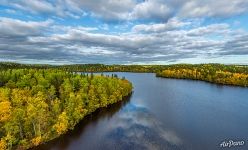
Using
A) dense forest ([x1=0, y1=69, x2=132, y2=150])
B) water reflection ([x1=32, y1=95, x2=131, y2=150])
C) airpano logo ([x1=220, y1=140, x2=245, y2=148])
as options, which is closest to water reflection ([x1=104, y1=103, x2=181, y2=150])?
water reflection ([x1=32, y1=95, x2=131, y2=150])

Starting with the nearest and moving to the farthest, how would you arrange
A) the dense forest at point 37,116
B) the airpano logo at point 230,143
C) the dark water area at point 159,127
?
the dense forest at point 37,116 → the airpano logo at point 230,143 → the dark water area at point 159,127

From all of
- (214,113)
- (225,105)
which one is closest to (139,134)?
(214,113)

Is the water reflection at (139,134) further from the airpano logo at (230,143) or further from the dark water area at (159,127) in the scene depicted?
the airpano logo at (230,143)

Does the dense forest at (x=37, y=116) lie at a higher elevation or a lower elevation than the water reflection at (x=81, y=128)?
higher

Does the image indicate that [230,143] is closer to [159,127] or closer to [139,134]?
[159,127]

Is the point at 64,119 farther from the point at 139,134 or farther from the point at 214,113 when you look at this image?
the point at 214,113

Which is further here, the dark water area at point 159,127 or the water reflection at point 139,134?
the dark water area at point 159,127

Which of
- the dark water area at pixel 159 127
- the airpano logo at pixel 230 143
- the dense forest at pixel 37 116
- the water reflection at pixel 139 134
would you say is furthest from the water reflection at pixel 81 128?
the airpano logo at pixel 230 143

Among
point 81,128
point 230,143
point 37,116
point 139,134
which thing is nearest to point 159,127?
point 139,134

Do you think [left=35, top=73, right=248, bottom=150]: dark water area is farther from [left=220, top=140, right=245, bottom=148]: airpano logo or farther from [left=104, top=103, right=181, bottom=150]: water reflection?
[left=220, top=140, right=245, bottom=148]: airpano logo
